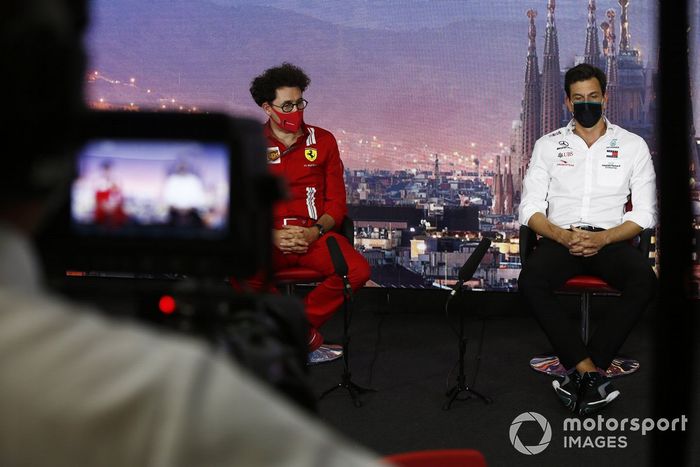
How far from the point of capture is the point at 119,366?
42cm

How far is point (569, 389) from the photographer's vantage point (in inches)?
135

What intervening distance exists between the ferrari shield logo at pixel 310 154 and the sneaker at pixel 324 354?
3.21 feet

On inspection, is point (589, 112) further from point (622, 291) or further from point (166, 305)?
point (166, 305)

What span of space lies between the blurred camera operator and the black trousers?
3.24m

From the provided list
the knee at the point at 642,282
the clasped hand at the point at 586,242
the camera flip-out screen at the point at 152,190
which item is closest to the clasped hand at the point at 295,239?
the clasped hand at the point at 586,242

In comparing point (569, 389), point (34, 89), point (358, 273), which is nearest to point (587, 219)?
point (569, 389)

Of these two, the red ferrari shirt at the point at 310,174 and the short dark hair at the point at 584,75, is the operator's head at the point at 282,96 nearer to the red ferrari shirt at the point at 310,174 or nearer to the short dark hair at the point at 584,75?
the red ferrari shirt at the point at 310,174

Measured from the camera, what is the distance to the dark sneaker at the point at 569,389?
3.38 m

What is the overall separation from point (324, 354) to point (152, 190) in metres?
3.27

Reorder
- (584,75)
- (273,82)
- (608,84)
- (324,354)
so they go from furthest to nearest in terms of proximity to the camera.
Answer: (608,84) → (324,354) → (273,82) → (584,75)

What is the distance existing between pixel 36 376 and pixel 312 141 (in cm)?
375

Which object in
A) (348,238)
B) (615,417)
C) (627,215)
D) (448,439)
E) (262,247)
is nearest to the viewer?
(262,247)

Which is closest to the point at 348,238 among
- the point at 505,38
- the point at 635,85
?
the point at 505,38

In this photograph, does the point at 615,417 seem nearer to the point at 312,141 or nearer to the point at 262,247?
the point at 312,141
